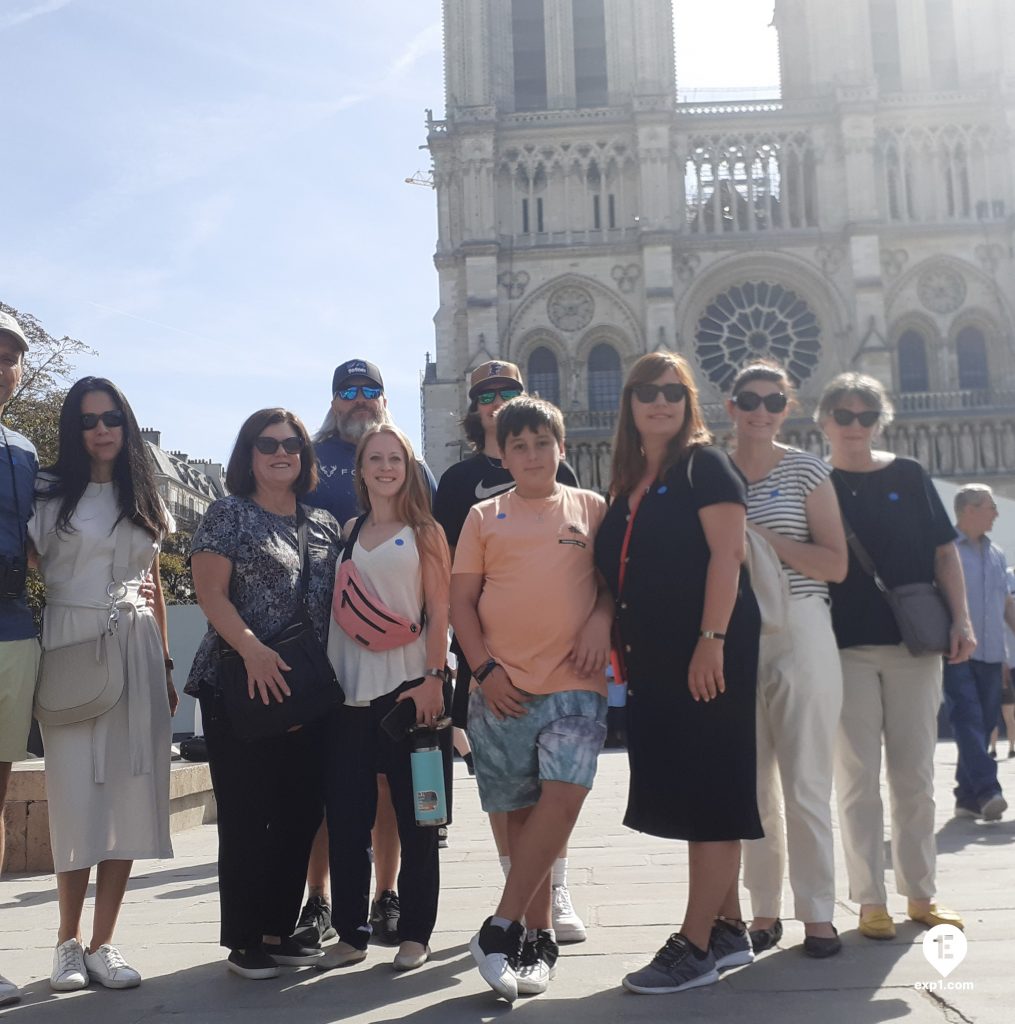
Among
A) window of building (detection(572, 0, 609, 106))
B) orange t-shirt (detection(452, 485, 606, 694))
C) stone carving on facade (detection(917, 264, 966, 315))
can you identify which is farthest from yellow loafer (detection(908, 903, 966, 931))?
window of building (detection(572, 0, 609, 106))

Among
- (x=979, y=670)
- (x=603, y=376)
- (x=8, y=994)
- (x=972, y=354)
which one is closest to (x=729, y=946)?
(x=8, y=994)

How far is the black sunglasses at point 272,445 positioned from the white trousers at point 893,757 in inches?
86.1

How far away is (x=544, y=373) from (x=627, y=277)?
11.5 ft

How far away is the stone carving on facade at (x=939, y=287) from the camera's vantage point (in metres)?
35.5

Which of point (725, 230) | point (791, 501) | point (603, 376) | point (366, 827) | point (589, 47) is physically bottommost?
point (366, 827)

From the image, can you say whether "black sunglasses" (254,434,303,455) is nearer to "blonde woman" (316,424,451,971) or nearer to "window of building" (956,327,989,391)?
"blonde woman" (316,424,451,971)

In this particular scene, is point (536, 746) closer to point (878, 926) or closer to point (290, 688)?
point (290, 688)

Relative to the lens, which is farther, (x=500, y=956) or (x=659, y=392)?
(x=659, y=392)

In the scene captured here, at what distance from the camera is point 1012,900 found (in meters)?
4.93

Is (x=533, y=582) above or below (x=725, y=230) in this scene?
below

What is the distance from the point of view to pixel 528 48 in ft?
124

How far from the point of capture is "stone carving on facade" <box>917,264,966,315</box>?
3547cm

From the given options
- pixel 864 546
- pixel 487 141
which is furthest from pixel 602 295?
pixel 864 546

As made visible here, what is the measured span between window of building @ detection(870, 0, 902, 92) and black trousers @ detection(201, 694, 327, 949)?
3788cm
